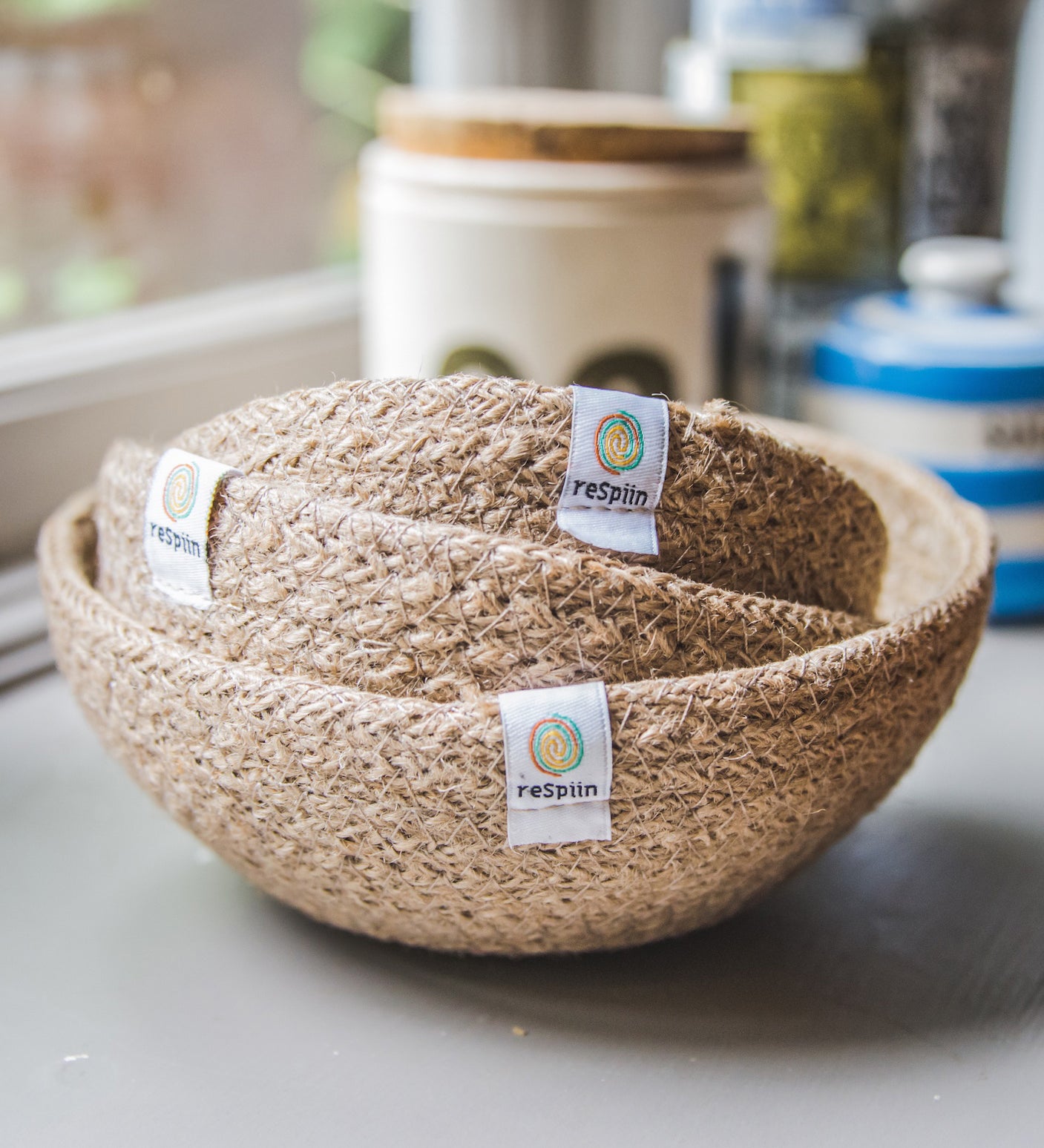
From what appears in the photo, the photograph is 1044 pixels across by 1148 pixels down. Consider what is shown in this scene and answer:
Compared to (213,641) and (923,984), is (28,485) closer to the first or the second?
(213,641)

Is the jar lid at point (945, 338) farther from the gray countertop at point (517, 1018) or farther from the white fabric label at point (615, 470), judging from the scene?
the white fabric label at point (615, 470)

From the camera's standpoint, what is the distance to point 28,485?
2.06 ft

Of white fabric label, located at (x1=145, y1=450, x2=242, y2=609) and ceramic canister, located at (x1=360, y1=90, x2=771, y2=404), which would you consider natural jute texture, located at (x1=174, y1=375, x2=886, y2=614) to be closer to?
white fabric label, located at (x1=145, y1=450, x2=242, y2=609)

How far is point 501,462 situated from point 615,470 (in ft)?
0.09

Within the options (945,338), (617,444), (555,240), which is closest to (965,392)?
(945,338)

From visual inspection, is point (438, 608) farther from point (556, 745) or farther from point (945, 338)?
point (945, 338)

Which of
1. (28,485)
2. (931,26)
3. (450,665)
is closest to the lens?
(450,665)

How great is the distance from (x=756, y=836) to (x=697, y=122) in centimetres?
47

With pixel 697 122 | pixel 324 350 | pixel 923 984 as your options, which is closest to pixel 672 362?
pixel 697 122

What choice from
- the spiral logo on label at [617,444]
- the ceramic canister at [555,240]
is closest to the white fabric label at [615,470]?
the spiral logo on label at [617,444]

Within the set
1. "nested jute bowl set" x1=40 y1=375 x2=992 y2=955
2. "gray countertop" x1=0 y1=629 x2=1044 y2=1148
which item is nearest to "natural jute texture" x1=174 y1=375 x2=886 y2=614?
"nested jute bowl set" x1=40 y1=375 x2=992 y2=955

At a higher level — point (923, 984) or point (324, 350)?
point (324, 350)

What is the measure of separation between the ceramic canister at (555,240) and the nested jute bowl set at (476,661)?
32 centimetres

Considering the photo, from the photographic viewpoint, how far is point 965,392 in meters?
0.64
